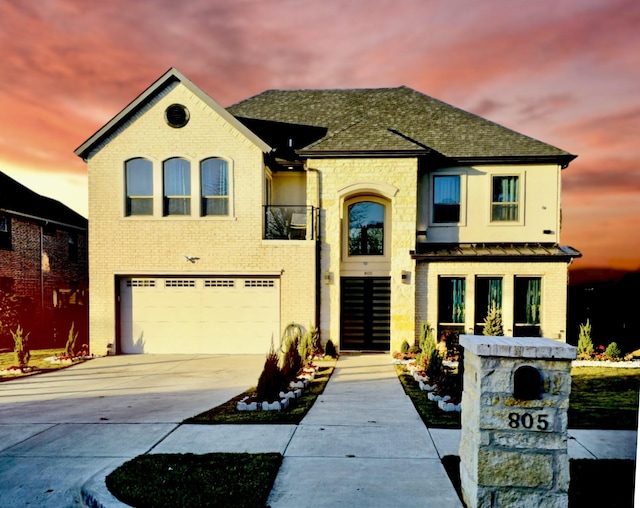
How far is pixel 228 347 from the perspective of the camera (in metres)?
13.9

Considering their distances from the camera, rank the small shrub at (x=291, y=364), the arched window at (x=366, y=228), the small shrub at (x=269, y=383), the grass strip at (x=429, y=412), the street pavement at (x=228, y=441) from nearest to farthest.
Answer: the street pavement at (x=228, y=441), the grass strip at (x=429, y=412), the small shrub at (x=269, y=383), the small shrub at (x=291, y=364), the arched window at (x=366, y=228)

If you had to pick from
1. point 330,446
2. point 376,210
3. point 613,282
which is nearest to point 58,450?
point 330,446

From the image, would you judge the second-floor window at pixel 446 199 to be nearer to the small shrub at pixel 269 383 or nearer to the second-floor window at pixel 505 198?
the second-floor window at pixel 505 198

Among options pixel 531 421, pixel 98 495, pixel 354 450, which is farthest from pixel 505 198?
pixel 98 495

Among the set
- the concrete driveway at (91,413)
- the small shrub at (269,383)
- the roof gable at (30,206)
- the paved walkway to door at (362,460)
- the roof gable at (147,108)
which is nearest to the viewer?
the paved walkway to door at (362,460)

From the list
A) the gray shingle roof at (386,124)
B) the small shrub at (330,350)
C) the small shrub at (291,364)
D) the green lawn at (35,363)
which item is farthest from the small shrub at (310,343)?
the green lawn at (35,363)

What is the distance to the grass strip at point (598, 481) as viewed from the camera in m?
4.18

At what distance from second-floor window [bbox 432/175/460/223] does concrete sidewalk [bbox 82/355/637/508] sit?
323 inches

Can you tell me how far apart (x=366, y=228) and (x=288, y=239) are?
282 centimetres

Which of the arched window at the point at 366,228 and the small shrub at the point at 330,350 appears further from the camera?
the arched window at the point at 366,228

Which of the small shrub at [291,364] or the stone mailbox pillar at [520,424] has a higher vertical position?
the stone mailbox pillar at [520,424]

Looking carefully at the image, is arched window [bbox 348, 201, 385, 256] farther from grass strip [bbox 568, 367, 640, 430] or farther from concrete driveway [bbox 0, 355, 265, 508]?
grass strip [bbox 568, 367, 640, 430]

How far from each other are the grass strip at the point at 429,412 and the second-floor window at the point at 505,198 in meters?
7.66

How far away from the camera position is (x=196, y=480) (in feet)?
15.1
